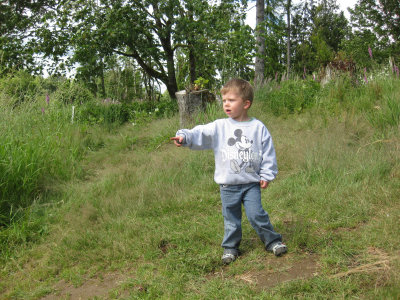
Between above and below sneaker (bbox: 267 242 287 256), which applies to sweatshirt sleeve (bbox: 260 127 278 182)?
above

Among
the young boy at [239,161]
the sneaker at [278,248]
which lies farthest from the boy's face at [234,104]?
the sneaker at [278,248]

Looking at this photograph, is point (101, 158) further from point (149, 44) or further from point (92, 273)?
point (149, 44)

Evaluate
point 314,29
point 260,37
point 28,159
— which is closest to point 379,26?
point 314,29

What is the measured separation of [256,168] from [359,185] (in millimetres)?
1553

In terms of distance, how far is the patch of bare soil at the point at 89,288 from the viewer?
290 cm

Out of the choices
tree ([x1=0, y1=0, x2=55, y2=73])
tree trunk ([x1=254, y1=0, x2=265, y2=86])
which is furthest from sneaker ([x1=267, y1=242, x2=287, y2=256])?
tree ([x1=0, y1=0, x2=55, y2=73])

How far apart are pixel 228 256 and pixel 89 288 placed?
1139 millimetres

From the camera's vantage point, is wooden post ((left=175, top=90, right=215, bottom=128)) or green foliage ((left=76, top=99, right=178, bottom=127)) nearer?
wooden post ((left=175, top=90, right=215, bottom=128))

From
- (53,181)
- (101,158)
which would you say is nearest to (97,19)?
(101,158)

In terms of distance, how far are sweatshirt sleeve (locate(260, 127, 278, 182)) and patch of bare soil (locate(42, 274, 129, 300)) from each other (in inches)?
55.9

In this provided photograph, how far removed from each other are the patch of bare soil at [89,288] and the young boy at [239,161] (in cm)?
92

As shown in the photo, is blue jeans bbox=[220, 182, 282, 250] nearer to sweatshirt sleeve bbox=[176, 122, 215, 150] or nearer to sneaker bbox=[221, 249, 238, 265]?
sneaker bbox=[221, 249, 238, 265]

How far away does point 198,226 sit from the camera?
3734mm

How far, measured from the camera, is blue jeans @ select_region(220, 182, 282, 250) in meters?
2.96
